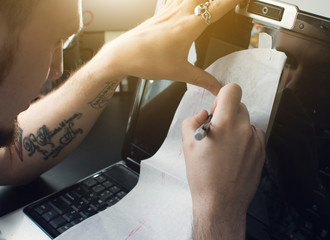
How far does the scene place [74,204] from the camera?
61 centimetres

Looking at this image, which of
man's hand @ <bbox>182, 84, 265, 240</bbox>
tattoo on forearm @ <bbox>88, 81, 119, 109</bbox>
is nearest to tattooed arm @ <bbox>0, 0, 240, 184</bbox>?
tattoo on forearm @ <bbox>88, 81, 119, 109</bbox>

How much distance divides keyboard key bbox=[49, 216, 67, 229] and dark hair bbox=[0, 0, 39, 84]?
260mm

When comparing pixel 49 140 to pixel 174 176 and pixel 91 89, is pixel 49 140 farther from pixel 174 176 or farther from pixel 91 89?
pixel 174 176

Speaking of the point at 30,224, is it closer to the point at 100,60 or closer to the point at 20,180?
the point at 20,180

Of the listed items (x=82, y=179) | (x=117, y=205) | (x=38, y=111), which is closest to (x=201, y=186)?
(x=117, y=205)

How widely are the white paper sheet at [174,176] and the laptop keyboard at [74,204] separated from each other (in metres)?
0.04

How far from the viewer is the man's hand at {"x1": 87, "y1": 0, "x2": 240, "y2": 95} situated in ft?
1.78

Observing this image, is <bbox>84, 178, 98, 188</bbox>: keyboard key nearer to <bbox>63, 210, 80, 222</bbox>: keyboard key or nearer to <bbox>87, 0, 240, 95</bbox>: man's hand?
<bbox>63, 210, 80, 222</bbox>: keyboard key

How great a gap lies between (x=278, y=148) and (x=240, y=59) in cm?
16

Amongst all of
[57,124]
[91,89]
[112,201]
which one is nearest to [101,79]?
[91,89]

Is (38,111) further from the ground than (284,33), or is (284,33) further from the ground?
(284,33)

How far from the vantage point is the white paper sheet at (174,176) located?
0.51 metres

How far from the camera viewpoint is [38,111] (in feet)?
2.33

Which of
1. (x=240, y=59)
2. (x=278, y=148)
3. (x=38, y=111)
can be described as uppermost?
(x=240, y=59)
